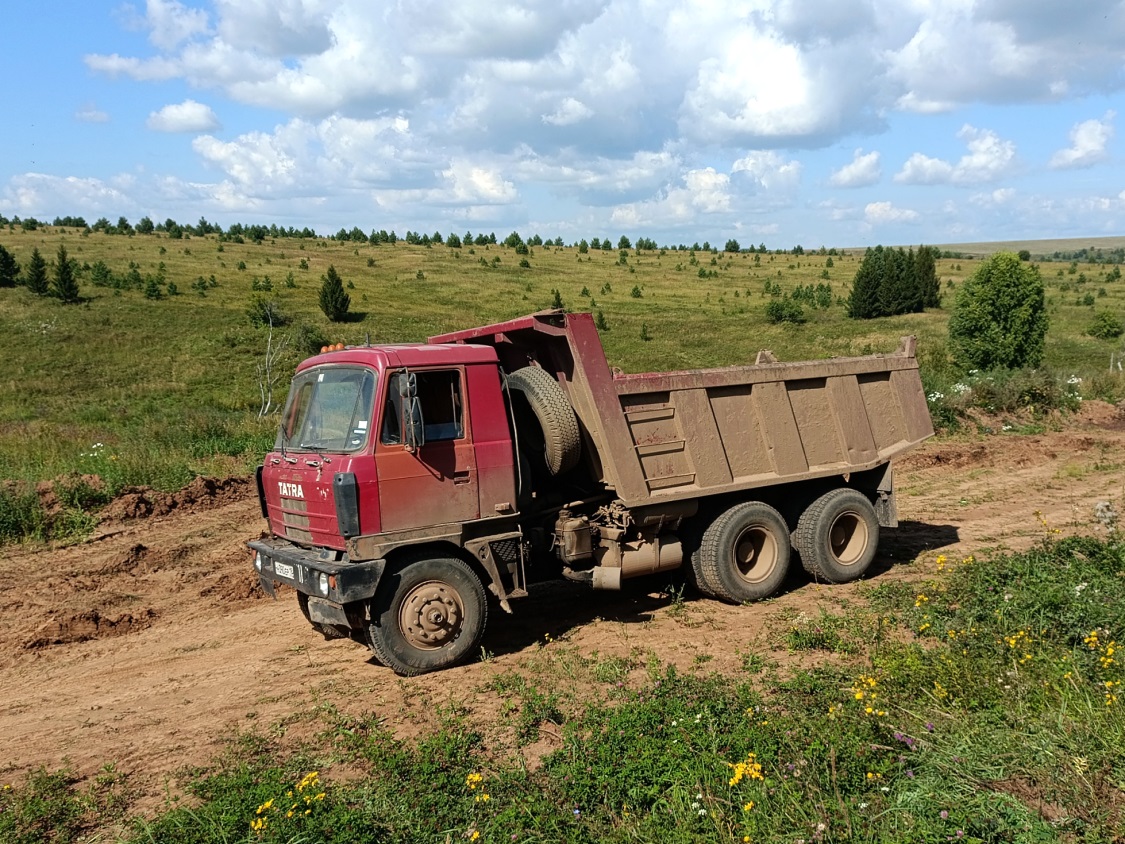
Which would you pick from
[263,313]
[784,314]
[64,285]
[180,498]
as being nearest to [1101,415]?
[180,498]

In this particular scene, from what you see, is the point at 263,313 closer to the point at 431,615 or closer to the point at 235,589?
the point at 235,589

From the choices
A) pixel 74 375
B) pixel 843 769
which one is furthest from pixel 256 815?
pixel 74 375

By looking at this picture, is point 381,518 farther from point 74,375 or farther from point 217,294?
point 217,294

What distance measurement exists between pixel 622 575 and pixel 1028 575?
3.53 meters

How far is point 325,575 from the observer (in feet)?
21.7

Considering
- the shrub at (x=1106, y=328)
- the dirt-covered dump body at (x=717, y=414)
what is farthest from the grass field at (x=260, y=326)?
the dirt-covered dump body at (x=717, y=414)

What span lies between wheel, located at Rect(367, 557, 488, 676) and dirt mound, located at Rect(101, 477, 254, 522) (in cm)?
744

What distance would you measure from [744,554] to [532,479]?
2.45 metres

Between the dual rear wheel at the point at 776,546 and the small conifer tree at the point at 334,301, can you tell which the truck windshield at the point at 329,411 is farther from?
the small conifer tree at the point at 334,301

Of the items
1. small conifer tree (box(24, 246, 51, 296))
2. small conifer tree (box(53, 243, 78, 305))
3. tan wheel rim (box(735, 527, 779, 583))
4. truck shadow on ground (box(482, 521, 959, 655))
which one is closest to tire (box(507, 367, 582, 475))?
truck shadow on ground (box(482, 521, 959, 655))

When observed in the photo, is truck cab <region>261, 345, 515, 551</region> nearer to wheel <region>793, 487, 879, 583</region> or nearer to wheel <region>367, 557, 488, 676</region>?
wheel <region>367, 557, 488, 676</region>

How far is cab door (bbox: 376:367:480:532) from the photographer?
22.1 feet

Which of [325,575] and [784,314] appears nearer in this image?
[325,575]

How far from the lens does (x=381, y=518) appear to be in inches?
263
